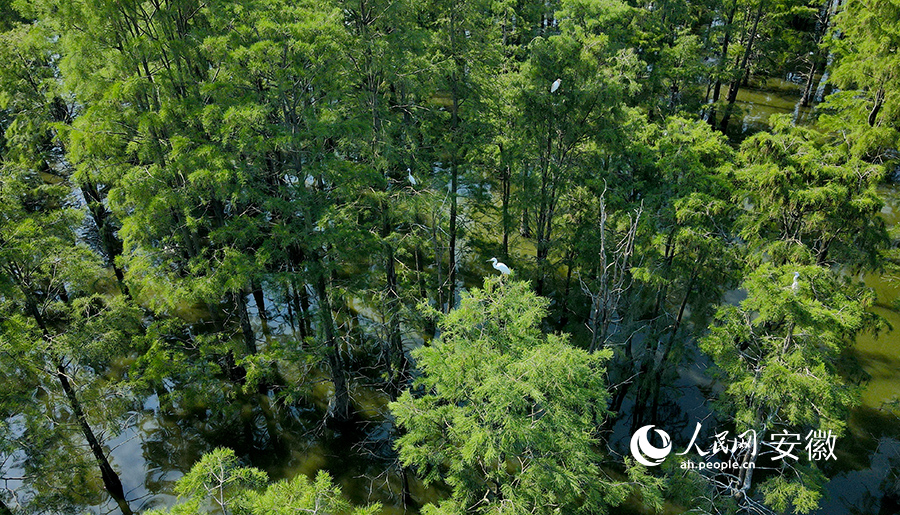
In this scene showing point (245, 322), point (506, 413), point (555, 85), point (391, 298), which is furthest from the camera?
point (245, 322)

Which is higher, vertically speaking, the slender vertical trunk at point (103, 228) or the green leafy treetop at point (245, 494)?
the green leafy treetop at point (245, 494)

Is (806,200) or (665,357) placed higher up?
(806,200)

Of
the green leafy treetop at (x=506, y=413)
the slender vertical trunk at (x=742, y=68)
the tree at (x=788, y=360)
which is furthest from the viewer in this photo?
the slender vertical trunk at (x=742, y=68)

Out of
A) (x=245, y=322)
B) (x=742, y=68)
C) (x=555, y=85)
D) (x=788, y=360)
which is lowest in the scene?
(x=245, y=322)

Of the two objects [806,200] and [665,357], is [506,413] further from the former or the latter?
[665,357]

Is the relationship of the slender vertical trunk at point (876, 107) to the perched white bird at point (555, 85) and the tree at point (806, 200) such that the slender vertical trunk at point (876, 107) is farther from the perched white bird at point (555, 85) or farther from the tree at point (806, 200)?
the perched white bird at point (555, 85)

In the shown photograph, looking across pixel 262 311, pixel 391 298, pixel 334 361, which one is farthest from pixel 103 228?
pixel 391 298

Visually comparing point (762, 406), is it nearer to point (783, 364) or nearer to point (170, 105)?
point (783, 364)

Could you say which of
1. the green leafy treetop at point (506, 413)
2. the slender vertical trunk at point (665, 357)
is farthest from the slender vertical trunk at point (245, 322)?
the slender vertical trunk at point (665, 357)
